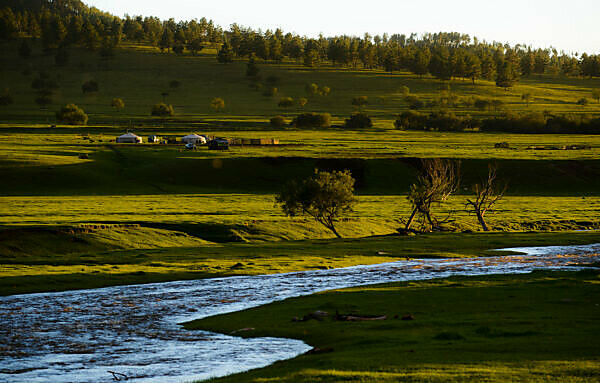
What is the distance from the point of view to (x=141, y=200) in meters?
97.8

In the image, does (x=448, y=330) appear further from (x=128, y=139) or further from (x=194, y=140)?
(x=128, y=139)

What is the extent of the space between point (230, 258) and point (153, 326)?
2623 cm

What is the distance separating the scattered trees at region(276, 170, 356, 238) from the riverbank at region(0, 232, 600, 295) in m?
5.81

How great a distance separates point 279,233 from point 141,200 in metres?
27.4

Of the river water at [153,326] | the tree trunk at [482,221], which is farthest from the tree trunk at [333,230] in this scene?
the river water at [153,326]

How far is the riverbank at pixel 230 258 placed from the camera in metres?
49.7

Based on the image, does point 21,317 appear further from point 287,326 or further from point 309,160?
point 309,160

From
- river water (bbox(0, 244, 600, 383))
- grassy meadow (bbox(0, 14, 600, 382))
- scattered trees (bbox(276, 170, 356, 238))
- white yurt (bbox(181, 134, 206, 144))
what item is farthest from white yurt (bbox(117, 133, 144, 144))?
river water (bbox(0, 244, 600, 383))

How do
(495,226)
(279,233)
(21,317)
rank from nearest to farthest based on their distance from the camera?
(21,317) → (279,233) → (495,226)

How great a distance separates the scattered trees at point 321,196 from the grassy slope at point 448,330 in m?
31.7

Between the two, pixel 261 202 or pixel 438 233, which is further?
pixel 261 202

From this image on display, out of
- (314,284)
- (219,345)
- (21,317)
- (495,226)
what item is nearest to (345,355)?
(219,345)

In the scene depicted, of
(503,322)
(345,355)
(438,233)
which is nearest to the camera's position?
(345,355)

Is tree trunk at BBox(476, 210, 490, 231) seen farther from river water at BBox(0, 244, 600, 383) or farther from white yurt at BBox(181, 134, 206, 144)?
white yurt at BBox(181, 134, 206, 144)
